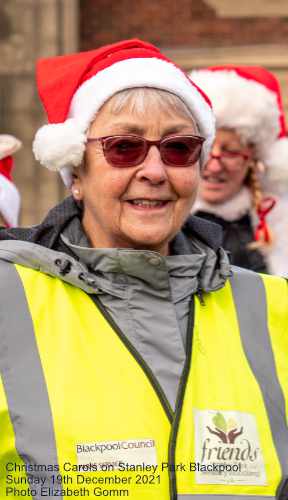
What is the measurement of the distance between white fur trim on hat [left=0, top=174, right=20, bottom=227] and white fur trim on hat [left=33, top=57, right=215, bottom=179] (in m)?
1.36

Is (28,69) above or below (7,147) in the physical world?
below

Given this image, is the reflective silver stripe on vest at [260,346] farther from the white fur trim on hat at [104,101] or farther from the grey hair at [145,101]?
the grey hair at [145,101]

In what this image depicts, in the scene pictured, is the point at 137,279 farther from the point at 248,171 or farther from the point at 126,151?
the point at 248,171

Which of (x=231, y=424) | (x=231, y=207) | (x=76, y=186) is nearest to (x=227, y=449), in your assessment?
(x=231, y=424)

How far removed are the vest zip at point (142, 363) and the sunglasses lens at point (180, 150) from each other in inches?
16.9

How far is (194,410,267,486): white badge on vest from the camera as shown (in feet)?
8.91

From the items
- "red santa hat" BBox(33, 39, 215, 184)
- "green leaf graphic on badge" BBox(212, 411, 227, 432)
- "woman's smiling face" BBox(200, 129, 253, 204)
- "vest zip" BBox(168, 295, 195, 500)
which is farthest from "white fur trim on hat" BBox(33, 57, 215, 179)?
"woman's smiling face" BBox(200, 129, 253, 204)

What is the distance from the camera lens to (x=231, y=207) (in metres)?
5.07

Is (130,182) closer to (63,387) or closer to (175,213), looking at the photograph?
(175,213)

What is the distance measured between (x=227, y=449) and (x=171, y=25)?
27.6ft

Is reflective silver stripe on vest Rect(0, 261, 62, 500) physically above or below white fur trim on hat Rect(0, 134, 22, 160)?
above

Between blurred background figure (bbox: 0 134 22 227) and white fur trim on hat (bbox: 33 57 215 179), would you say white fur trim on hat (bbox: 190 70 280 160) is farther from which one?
white fur trim on hat (bbox: 33 57 215 179)

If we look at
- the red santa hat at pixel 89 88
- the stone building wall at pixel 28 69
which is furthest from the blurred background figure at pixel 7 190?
the stone building wall at pixel 28 69

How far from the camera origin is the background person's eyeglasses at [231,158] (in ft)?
16.5
